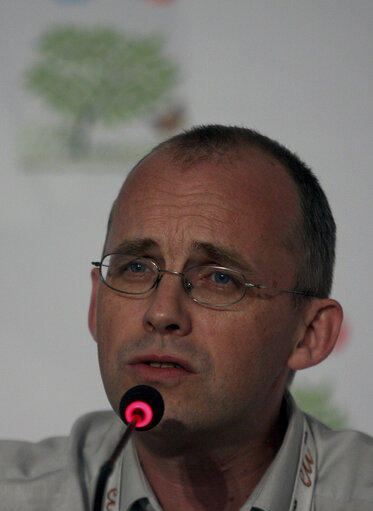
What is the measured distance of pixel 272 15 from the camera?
247 cm

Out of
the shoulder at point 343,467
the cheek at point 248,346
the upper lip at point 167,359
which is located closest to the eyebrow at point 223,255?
the cheek at point 248,346

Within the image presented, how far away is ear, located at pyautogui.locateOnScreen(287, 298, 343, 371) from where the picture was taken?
1732mm

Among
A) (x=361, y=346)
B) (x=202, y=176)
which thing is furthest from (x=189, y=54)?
(x=361, y=346)

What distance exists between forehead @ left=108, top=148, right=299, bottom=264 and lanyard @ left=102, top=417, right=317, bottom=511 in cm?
55

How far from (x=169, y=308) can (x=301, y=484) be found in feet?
2.01

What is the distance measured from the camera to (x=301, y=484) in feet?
5.78

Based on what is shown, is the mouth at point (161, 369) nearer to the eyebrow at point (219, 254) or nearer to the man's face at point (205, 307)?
the man's face at point (205, 307)

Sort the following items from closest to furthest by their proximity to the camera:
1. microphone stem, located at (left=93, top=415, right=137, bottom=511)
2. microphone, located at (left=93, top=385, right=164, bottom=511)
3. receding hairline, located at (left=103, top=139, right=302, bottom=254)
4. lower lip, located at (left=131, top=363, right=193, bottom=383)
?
microphone stem, located at (left=93, top=415, right=137, bottom=511) < microphone, located at (left=93, top=385, right=164, bottom=511) < lower lip, located at (left=131, top=363, right=193, bottom=383) < receding hairline, located at (left=103, top=139, right=302, bottom=254)

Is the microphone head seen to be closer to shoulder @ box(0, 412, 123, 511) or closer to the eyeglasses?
the eyeglasses

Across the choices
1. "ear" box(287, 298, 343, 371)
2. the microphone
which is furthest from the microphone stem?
"ear" box(287, 298, 343, 371)

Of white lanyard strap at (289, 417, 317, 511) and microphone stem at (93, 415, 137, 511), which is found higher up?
microphone stem at (93, 415, 137, 511)

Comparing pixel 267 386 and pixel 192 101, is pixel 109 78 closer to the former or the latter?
pixel 192 101

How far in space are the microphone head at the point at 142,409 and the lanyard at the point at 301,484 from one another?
52cm

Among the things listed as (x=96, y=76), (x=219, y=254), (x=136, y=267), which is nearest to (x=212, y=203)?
(x=219, y=254)
